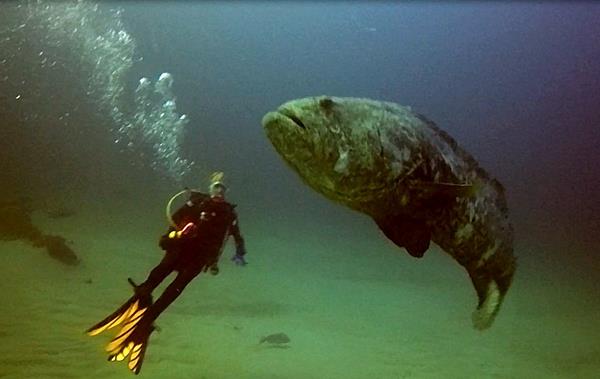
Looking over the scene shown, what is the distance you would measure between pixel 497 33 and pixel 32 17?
33710mm

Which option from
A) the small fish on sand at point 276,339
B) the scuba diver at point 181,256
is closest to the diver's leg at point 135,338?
the scuba diver at point 181,256

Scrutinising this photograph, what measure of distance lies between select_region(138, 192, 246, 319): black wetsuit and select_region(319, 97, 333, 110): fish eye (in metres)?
2.09

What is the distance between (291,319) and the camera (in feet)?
28.6

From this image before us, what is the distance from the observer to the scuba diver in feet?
14.5

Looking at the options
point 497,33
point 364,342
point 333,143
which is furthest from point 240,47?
point 333,143

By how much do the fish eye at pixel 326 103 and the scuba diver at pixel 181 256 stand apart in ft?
6.82

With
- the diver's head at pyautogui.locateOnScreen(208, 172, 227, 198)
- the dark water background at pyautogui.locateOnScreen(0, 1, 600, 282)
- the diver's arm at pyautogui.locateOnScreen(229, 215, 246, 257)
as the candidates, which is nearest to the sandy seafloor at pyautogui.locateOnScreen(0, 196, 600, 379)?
the diver's arm at pyautogui.locateOnScreen(229, 215, 246, 257)

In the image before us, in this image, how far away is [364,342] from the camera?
25.8 feet

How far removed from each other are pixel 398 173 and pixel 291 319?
620 cm

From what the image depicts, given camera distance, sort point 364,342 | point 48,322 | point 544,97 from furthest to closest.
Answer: point 544,97 → point 364,342 → point 48,322

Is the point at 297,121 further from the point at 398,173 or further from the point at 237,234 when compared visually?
the point at 237,234

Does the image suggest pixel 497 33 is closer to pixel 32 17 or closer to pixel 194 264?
pixel 32 17

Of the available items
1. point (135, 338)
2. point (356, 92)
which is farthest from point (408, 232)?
point (356, 92)

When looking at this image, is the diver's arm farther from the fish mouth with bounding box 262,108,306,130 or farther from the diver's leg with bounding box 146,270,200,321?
the fish mouth with bounding box 262,108,306,130
